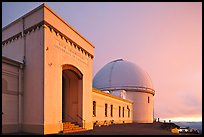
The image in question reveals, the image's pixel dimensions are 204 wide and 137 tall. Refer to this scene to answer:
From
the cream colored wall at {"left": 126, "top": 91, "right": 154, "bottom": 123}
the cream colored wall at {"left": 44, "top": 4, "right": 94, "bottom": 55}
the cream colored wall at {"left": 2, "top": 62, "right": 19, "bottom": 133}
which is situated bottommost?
the cream colored wall at {"left": 126, "top": 91, "right": 154, "bottom": 123}

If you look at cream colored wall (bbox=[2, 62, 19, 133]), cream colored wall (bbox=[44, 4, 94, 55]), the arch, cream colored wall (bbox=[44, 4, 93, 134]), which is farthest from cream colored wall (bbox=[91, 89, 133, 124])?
cream colored wall (bbox=[2, 62, 19, 133])

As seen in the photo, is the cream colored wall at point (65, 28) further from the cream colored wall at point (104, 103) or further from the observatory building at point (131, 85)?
the observatory building at point (131, 85)

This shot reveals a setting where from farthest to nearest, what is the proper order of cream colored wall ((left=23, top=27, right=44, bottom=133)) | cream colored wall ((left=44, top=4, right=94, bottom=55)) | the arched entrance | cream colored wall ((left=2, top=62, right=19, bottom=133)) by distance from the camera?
the arched entrance, cream colored wall ((left=44, top=4, right=94, bottom=55)), cream colored wall ((left=23, top=27, right=44, bottom=133)), cream colored wall ((left=2, top=62, right=19, bottom=133))

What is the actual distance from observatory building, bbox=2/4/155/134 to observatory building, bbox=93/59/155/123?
19202mm

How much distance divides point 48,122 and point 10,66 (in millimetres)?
4084

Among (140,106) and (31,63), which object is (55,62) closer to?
(31,63)

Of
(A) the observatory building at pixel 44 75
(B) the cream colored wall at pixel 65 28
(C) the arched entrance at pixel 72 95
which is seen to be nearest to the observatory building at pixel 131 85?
(C) the arched entrance at pixel 72 95

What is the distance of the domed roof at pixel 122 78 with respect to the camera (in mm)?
36938

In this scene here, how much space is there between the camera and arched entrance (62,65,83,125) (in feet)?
52.6

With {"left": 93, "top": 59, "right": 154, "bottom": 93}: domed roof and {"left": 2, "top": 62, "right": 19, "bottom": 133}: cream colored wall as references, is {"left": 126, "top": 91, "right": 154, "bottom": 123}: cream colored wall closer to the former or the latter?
{"left": 93, "top": 59, "right": 154, "bottom": 93}: domed roof

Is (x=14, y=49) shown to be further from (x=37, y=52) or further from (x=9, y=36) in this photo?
(x=37, y=52)

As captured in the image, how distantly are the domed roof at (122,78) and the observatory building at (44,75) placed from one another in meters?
19.3

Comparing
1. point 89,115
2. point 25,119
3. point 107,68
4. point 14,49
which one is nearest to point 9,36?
point 14,49

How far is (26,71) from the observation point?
1267cm
